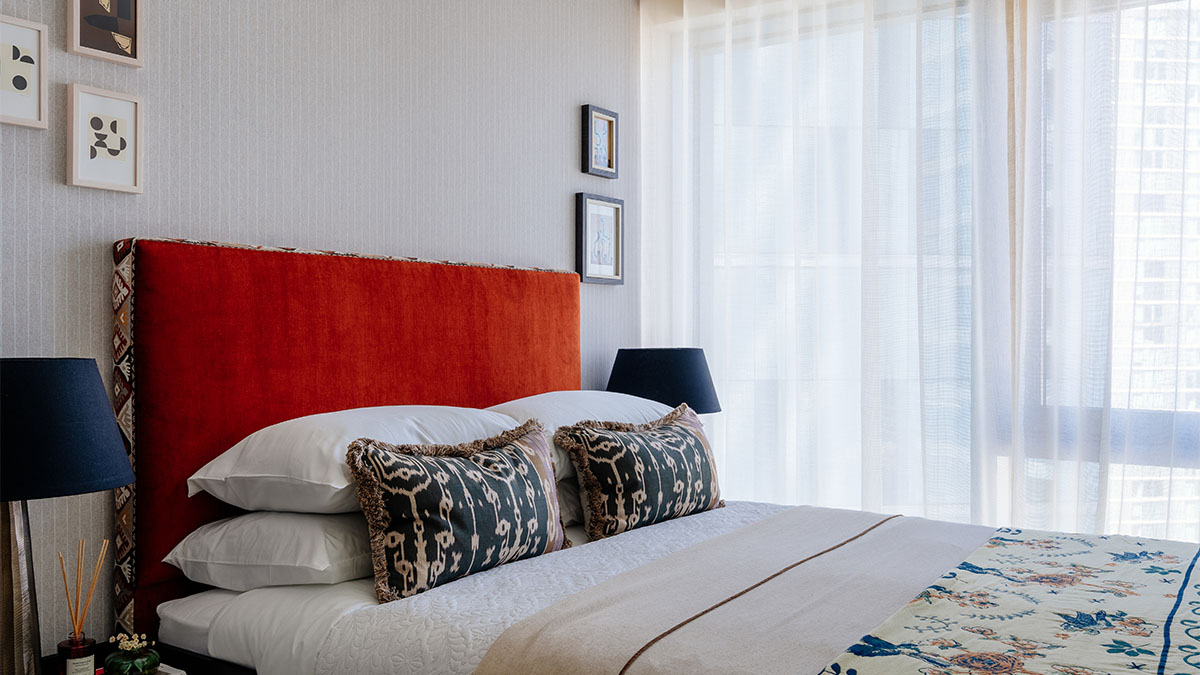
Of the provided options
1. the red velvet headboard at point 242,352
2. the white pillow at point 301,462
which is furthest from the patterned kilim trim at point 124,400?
the white pillow at point 301,462

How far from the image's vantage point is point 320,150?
242 cm

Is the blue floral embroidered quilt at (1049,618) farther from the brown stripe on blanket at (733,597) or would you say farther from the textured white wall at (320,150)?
the textured white wall at (320,150)

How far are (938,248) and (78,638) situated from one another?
2.85m

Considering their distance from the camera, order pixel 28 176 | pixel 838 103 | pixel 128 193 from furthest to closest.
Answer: pixel 838 103, pixel 128 193, pixel 28 176

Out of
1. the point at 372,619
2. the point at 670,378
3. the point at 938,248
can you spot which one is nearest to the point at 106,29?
the point at 372,619

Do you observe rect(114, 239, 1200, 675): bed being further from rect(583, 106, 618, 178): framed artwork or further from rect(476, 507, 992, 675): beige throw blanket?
rect(583, 106, 618, 178): framed artwork

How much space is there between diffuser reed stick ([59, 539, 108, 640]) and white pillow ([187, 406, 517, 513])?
0.22 m

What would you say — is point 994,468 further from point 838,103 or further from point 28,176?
point 28,176

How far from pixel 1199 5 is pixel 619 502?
2.46 metres

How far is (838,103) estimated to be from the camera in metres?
3.50

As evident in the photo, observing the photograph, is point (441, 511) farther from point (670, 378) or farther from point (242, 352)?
point (670, 378)

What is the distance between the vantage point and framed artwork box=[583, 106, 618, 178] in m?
3.45

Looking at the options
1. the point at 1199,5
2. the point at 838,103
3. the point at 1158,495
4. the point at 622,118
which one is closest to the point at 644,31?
the point at 622,118

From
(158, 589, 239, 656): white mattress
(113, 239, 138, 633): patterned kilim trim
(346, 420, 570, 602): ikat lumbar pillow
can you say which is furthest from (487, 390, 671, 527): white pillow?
(113, 239, 138, 633): patterned kilim trim
